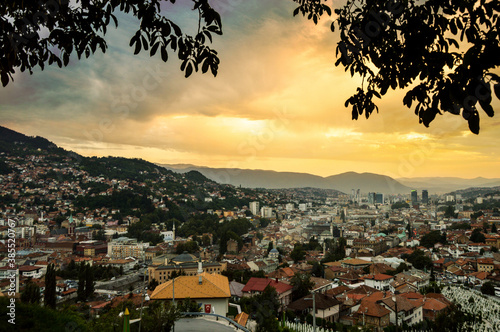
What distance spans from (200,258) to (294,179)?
104136 millimetres

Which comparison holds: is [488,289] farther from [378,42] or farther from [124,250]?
[124,250]

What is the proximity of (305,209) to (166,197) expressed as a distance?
128 ft

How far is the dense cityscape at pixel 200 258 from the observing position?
10.3m

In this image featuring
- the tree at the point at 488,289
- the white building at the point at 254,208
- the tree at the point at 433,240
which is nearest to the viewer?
the tree at the point at 488,289

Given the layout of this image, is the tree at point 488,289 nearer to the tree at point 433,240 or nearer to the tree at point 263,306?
the tree at point 263,306

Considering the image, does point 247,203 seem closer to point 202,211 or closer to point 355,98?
point 202,211

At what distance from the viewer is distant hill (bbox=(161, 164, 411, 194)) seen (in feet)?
280

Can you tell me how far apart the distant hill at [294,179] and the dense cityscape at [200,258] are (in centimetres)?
530

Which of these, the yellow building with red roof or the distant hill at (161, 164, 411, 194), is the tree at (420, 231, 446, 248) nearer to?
the yellow building with red roof

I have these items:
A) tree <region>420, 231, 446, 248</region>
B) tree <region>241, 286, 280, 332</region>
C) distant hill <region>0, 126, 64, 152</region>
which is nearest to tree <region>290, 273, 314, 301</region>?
tree <region>241, 286, 280, 332</region>

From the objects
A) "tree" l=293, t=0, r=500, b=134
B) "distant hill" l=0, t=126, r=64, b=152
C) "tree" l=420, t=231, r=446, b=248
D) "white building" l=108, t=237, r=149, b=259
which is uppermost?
"distant hill" l=0, t=126, r=64, b=152

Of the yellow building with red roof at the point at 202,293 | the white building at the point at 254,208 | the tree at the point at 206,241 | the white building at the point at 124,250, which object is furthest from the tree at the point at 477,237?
the white building at the point at 254,208

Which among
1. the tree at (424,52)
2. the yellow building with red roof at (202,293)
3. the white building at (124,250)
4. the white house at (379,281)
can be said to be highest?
the tree at (424,52)

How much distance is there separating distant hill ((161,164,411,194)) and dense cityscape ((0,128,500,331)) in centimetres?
530
